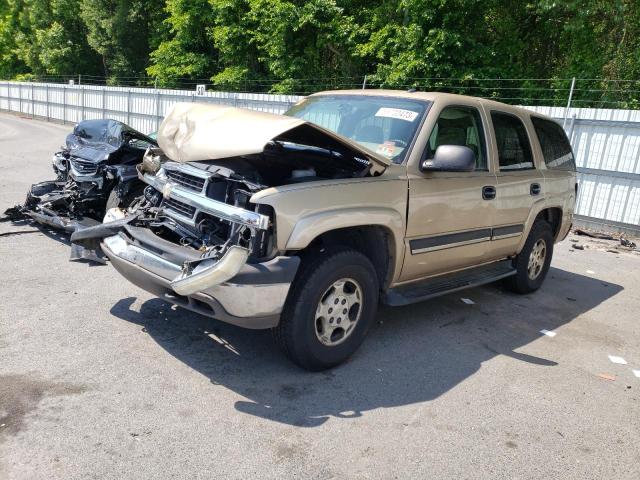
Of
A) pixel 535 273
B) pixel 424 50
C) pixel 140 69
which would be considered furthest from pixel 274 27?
pixel 535 273

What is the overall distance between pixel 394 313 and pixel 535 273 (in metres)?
2.06

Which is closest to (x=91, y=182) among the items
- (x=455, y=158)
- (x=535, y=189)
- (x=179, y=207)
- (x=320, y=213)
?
(x=179, y=207)

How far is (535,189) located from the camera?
5.74 metres

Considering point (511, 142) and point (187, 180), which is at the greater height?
point (511, 142)

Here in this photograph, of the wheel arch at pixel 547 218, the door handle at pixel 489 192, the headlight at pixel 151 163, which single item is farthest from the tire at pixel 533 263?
the headlight at pixel 151 163

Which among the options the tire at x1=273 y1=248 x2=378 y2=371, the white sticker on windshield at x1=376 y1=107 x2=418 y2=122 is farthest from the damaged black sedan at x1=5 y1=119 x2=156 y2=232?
the tire at x1=273 y1=248 x2=378 y2=371

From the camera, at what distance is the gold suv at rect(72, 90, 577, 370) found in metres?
3.47

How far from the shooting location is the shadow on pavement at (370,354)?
11.9 feet

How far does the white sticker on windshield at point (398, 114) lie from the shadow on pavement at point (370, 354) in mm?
1806

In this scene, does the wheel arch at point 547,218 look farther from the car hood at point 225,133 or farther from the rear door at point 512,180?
the car hood at point 225,133

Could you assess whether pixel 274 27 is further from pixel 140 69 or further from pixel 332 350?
pixel 332 350

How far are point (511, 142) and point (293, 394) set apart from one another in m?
3.41

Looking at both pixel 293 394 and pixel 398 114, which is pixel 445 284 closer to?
pixel 398 114

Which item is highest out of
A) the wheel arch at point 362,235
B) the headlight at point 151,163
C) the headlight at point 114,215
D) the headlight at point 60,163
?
the headlight at point 151,163
